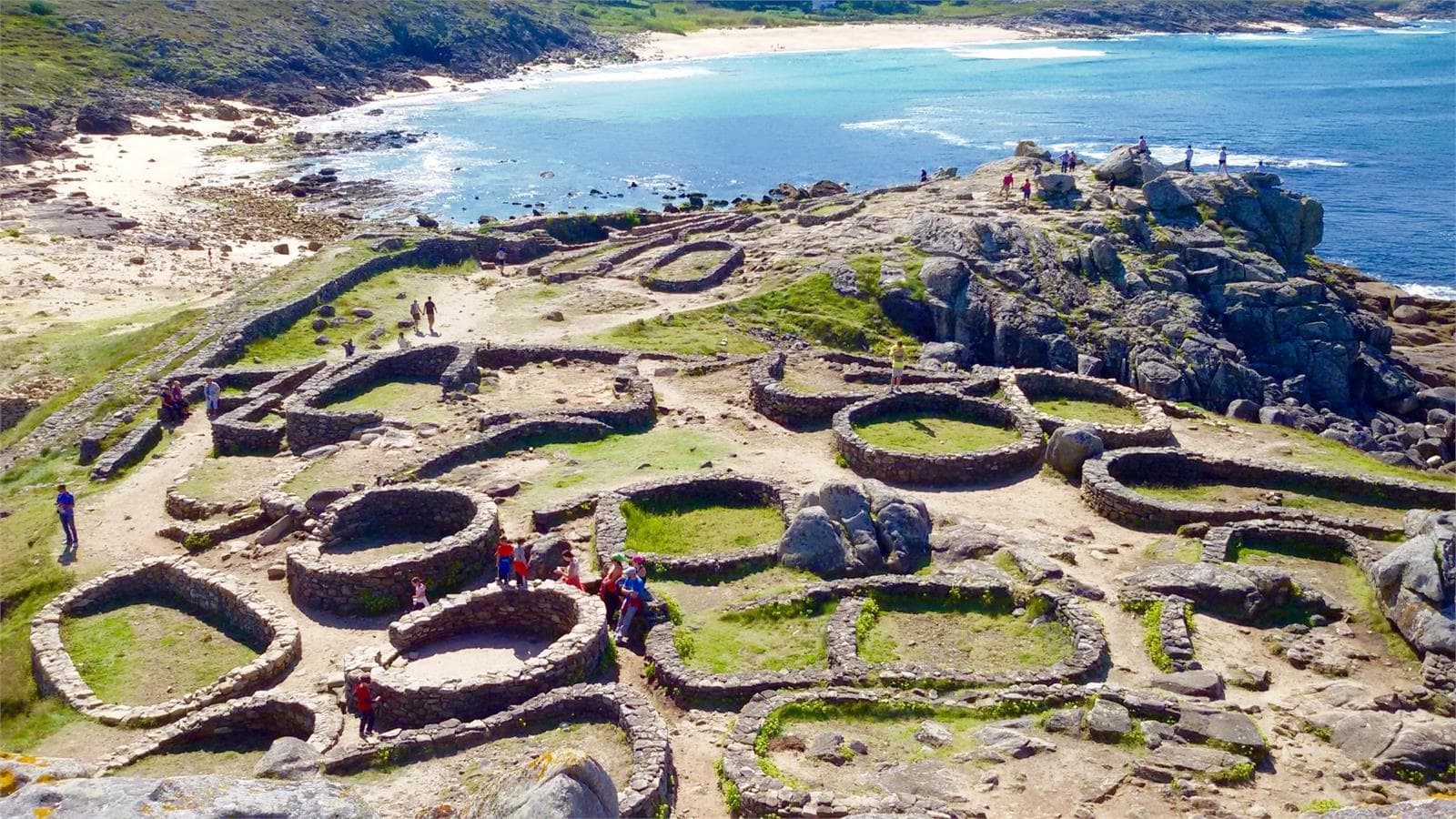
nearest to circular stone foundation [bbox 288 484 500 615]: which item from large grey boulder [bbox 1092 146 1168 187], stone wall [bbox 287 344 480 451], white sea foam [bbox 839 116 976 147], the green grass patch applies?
stone wall [bbox 287 344 480 451]

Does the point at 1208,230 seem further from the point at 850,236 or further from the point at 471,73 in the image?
the point at 471,73

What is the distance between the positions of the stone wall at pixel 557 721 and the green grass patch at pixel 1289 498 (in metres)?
15.2

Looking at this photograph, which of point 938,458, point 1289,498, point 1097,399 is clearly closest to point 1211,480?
point 1289,498

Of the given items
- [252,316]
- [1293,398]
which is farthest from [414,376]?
[1293,398]

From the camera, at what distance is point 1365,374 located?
49250mm

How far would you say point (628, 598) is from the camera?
21719mm

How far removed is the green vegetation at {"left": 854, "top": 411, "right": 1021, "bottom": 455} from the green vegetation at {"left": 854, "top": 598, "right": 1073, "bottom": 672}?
25.4 feet

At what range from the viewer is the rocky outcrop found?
945 inches

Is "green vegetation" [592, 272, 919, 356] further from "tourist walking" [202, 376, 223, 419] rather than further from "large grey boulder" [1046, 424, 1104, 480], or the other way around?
"large grey boulder" [1046, 424, 1104, 480]

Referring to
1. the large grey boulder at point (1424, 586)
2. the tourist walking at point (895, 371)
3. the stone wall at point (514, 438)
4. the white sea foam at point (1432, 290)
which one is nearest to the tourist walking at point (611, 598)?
the stone wall at point (514, 438)

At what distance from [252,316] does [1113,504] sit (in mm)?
29877

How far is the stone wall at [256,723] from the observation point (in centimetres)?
1883

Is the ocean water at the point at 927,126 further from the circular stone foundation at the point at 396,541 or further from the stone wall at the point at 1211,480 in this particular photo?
the circular stone foundation at the point at 396,541

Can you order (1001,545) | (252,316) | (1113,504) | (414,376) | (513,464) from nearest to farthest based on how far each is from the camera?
1. (1001,545)
2. (1113,504)
3. (513,464)
4. (414,376)
5. (252,316)
